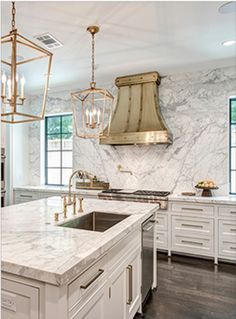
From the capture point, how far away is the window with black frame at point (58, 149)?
18.0ft

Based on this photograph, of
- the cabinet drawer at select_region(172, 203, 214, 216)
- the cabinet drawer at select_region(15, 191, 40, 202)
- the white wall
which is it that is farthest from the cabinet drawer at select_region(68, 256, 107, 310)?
the white wall

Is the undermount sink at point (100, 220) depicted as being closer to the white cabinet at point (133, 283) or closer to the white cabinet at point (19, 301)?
the white cabinet at point (133, 283)

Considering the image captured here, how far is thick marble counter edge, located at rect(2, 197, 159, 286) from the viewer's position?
1.13m

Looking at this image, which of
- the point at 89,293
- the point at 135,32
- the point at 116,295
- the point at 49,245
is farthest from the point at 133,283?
the point at 135,32

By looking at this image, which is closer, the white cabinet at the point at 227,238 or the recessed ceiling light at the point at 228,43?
the recessed ceiling light at the point at 228,43

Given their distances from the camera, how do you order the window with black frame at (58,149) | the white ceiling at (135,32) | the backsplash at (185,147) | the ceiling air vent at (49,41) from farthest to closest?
the window with black frame at (58,149)
the backsplash at (185,147)
the ceiling air vent at (49,41)
the white ceiling at (135,32)

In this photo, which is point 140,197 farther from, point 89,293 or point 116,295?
point 89,293

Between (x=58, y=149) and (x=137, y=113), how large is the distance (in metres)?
2.22

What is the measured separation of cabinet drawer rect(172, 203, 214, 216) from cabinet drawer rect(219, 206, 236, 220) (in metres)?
0.12

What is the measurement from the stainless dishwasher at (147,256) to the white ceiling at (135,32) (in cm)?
214

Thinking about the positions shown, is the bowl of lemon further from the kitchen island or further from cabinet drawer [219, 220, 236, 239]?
the kitchen island

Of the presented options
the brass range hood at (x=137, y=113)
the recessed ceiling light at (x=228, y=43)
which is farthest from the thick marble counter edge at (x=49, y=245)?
the recessed ceiling light at (x=228, y=43)

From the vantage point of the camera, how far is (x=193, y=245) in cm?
369

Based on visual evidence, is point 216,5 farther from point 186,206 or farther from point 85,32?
point 186,206
